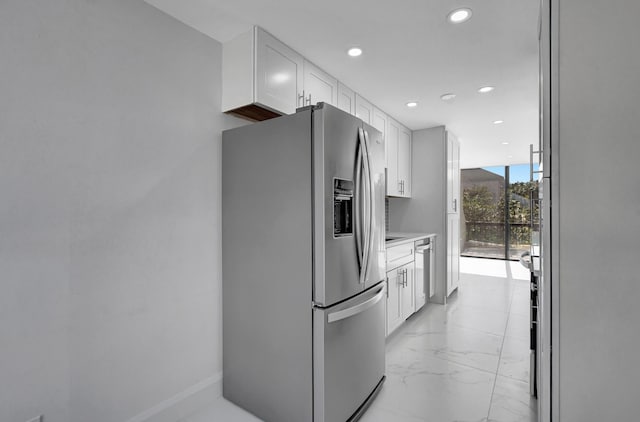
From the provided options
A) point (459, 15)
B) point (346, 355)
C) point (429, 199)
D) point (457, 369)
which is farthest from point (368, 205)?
point (429, 199)

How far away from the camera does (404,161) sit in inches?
159

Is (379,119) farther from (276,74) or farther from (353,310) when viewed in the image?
(353,310)

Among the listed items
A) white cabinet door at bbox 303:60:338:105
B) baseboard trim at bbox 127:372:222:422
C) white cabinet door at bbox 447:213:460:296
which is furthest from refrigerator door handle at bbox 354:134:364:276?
white cabinet door at bbox 447:213:460:296

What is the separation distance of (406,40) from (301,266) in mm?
1630

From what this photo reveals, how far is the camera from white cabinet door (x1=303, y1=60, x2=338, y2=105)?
2.25m

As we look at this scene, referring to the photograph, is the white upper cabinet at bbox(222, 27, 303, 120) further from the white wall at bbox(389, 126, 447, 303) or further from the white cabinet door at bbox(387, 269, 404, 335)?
the white wall at bbox(389, 126, 447, 303)

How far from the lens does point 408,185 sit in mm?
4152

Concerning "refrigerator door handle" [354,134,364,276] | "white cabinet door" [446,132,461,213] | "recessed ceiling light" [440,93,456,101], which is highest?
"recessed ceiling light" [440,93,456,101]

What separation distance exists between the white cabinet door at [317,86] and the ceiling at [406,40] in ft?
0.18

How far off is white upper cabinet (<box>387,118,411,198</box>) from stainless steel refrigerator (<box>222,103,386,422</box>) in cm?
168

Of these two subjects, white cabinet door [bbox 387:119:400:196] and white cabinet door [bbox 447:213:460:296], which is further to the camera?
white cabinet door [bbox 447:213:460:296]

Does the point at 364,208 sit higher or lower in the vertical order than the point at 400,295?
higher
